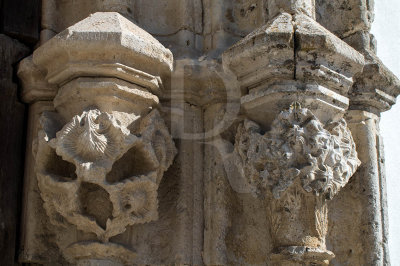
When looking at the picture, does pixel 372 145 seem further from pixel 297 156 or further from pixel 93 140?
pixel 93 140

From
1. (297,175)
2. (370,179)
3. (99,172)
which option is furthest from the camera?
(370,179)

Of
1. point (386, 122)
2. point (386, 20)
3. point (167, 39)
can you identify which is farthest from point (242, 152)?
point (386, 20)

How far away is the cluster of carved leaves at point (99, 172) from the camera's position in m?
2.61

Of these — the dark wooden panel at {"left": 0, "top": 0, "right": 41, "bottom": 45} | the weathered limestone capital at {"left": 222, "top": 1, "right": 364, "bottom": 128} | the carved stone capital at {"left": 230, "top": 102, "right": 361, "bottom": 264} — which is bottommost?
the carved stone capital at {"left": 230, "top": 102, "right": 361, "bottom": 264}

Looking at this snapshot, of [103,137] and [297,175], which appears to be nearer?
[297,175]

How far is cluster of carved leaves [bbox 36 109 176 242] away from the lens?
2609mm

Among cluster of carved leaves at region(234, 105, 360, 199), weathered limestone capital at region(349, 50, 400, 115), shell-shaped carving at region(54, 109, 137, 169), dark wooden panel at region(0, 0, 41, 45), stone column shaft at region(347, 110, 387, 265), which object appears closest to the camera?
cluster of carved leaves at region(234, 105, 360, 199)

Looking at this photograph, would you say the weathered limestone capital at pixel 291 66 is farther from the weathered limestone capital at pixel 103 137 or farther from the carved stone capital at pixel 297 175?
the weathered limestone capital at pixel 103 137

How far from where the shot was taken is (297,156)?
98.2 inches

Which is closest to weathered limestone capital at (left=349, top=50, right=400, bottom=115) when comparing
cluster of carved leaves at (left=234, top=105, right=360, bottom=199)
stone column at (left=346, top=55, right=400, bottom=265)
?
stone column at (left=346, top=55, right=400, bottom=265)

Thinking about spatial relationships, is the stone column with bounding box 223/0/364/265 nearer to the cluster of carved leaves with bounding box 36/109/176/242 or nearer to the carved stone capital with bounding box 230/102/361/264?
the carved stone capital with bounding box 230/102/361/264

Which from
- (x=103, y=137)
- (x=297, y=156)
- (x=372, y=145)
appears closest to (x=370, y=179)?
(x=372, y=145)

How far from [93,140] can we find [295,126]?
70cm

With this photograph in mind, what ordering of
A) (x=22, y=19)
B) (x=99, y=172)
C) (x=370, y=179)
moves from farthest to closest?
1. (x=22, y=19)
2. (x=370, y=179)
3. (x=99, y=172)
